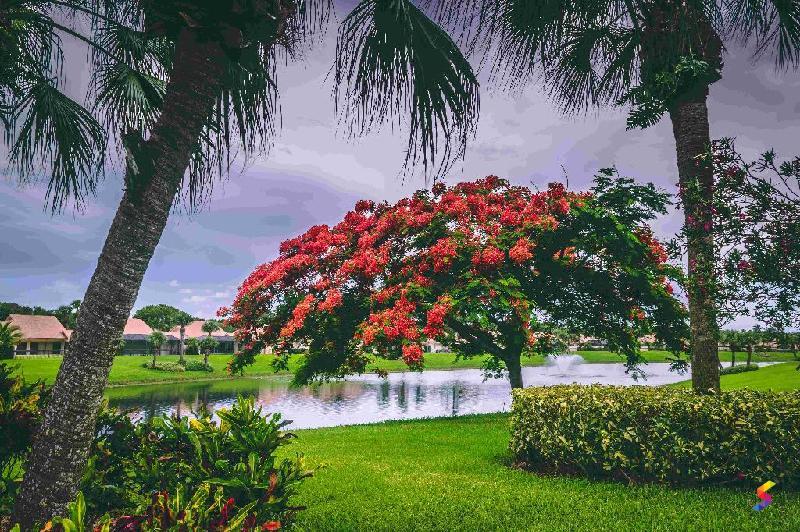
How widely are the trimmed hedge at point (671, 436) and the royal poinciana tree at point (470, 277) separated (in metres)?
3.51

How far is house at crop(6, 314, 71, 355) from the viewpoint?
2532 inches

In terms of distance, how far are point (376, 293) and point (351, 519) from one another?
6889mm

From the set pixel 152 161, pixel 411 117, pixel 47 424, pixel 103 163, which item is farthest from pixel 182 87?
pixel 103 163

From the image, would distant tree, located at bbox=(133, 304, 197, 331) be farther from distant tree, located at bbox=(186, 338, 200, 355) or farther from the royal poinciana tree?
the royal poinciana tree

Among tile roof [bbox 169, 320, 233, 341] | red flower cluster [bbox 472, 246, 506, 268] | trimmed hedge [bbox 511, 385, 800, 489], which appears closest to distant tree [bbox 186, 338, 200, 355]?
tile roof [bbox 169, 320, 233, 341]

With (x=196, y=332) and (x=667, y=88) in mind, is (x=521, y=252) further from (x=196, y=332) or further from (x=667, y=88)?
(x=196, y=332)

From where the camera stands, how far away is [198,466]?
152 inches

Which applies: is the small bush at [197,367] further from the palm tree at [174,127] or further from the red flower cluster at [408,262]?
the palm tree at [174,127]

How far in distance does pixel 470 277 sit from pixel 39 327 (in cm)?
7104

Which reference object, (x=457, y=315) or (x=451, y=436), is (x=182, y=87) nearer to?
(x=457, y=315)

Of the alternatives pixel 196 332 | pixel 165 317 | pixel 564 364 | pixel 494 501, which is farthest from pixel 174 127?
pixel 564 364

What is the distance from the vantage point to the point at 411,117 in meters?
4.07

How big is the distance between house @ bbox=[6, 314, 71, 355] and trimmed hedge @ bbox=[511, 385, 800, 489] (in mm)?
70074

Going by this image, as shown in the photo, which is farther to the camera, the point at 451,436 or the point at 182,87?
the point at 451,436
